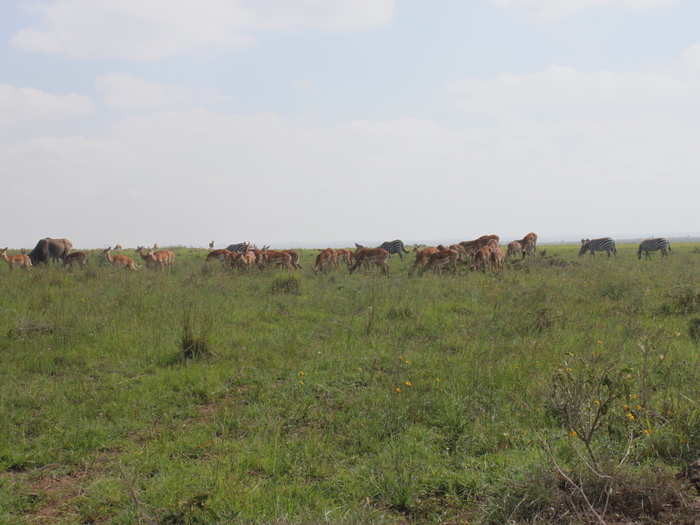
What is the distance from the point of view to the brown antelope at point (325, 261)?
64.8 feet

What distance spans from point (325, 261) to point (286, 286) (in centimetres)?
681

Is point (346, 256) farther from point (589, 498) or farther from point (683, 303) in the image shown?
point (589, 498)

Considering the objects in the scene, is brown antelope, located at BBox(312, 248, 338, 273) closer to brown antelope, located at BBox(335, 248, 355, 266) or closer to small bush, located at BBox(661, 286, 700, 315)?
brown antelope, located at BBox(335, 248, 355, 266)

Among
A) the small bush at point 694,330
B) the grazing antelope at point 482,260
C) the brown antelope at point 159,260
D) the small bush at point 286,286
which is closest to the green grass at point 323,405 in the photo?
the small bush at point 694,330

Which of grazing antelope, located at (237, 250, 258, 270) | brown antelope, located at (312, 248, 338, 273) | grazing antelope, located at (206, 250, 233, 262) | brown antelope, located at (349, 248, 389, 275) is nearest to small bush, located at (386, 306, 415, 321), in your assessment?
brown antelope, located at (349, 248, 389, 275)

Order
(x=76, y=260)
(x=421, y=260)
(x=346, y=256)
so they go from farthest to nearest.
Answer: (x=346, y=256) → (x=76, y=260) → (x=421, y=260)

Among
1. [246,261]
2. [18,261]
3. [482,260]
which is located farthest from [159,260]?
[482,260]

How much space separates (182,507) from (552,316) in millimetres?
7355

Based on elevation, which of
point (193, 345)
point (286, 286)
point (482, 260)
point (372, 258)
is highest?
point (372, 258)

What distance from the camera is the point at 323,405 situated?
229 inches

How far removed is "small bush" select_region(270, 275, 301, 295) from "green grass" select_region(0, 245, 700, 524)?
7.81 feet

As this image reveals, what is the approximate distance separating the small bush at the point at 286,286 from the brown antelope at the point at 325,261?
5356 mm

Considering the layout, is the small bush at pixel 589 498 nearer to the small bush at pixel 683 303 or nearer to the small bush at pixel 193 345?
the small bush at pixel 193 345

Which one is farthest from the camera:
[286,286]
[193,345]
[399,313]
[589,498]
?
[286,286]
